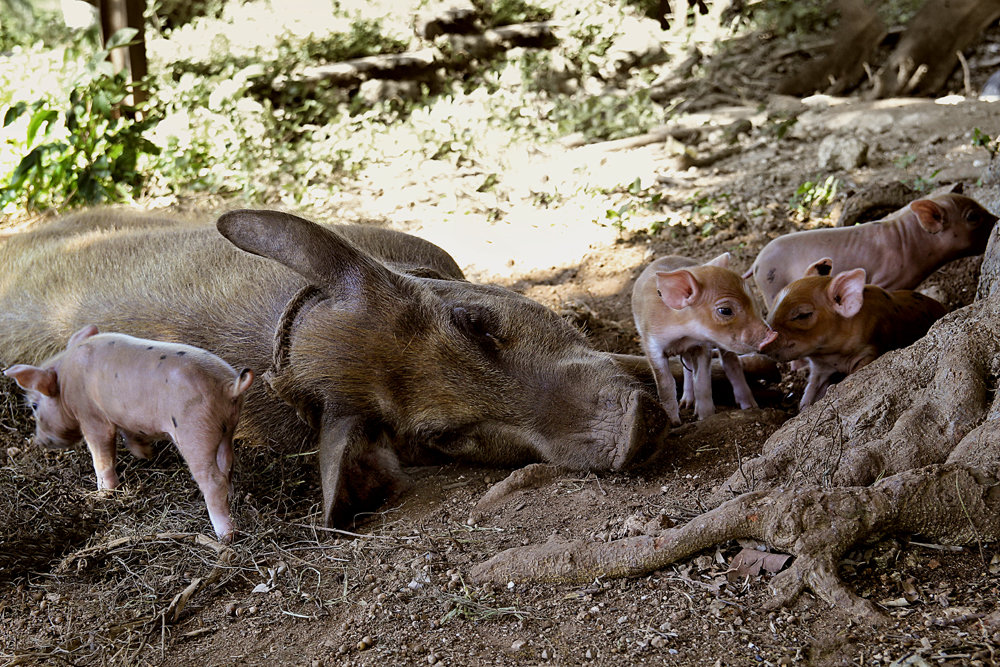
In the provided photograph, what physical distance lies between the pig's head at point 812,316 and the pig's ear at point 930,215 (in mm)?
962

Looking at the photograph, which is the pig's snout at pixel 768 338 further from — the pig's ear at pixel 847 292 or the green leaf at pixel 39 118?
the green leaf at pixel 39 118

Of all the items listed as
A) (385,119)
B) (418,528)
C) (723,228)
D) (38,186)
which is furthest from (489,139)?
(418,528)

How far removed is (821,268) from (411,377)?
1.96 meters

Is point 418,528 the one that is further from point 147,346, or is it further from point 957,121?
point 957,121

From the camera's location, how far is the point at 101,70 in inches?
319

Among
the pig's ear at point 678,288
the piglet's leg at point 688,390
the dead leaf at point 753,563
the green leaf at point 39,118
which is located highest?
the green leaf at point 39,118

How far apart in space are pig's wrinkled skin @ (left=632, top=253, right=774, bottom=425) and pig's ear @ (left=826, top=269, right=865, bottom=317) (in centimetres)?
32

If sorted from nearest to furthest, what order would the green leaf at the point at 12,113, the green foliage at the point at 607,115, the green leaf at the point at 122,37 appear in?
the green leaf at the point at 12,113, the green leaf at the point at 122,37, the green foliage at the point at 607,115

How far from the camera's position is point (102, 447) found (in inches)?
150

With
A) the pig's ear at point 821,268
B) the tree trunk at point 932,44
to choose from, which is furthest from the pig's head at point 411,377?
the tree trunk at point 932,44

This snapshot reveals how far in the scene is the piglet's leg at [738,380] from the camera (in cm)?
429

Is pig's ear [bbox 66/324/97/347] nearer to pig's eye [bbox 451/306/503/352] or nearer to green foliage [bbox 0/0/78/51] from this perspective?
pig's eye [bbox 451/306/503/352]

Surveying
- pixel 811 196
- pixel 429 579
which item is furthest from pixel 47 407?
pixel 811 196

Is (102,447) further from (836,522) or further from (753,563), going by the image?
(836,522)
